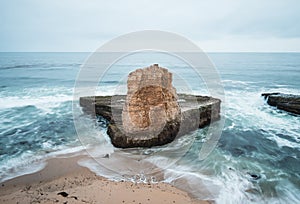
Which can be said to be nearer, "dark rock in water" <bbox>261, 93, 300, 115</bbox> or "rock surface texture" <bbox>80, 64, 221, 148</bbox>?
"rock surface texture" <bbox>80, 64, 221, 148</bbox>

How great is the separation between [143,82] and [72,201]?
7049 millimetres

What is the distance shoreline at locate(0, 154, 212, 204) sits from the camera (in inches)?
303

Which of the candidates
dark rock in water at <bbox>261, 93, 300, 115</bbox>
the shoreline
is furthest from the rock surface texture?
dark rock in water at <bbox>261, 93, 300, 115</bbox>

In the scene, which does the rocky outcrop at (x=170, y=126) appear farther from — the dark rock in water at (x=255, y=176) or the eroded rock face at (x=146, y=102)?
the dark rock in water at (x=255, y=176)

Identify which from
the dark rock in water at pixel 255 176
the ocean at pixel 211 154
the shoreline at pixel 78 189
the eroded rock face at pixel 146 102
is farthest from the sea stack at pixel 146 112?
the dark rock in water at pixel 255 176

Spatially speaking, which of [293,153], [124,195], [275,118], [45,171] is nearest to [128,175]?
[124,195]

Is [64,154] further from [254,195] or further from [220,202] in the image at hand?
[254,195]

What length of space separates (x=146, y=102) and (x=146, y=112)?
56cm

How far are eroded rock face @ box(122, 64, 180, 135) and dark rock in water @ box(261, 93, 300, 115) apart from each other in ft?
44.7

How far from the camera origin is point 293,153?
41.4 feet

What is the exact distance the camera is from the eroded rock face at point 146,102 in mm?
12428

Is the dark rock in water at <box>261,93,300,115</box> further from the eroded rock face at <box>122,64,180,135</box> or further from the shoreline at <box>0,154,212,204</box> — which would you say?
the shoreline at <box>0,154,212,204</box>

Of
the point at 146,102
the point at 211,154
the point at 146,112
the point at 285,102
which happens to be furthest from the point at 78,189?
the point at 285,102

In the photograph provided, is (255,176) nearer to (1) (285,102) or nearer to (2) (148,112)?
(2) (148,112)
